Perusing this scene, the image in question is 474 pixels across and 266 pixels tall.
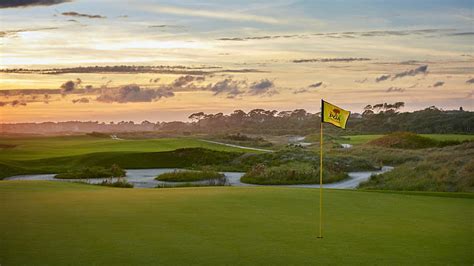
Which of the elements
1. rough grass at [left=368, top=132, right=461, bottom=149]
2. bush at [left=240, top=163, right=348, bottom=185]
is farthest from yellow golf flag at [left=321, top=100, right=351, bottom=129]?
rough grass at [left=368, top=132, right=461, bottom=149]

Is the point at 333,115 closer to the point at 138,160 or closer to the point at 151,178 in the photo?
the point at 151,178

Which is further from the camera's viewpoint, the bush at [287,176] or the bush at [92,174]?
the bush at [92,174]

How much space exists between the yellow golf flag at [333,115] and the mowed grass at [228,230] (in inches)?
87.1

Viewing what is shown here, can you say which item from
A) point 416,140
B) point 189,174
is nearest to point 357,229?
point 189,174

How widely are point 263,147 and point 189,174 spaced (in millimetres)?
33154

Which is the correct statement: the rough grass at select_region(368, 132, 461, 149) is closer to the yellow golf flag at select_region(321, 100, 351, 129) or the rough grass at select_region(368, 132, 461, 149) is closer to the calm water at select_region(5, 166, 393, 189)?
the calm water at select_region(5, 166, 393, 189)

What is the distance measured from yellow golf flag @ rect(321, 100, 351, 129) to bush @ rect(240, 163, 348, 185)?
73.4 feet

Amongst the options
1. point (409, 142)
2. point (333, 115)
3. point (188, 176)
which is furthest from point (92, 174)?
point (409, 142)

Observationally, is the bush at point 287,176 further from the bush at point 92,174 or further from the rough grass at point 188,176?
the bush at point 92,174

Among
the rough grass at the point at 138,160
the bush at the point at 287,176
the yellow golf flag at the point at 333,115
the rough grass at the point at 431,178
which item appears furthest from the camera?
the rough grass at the point at 138,160

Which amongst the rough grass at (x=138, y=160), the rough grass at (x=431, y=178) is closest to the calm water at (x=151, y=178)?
the rough grass at (x=431, y=178)

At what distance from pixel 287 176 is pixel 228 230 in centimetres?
2418

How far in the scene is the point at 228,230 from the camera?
1213 cm

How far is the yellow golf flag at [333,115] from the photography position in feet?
41.0
